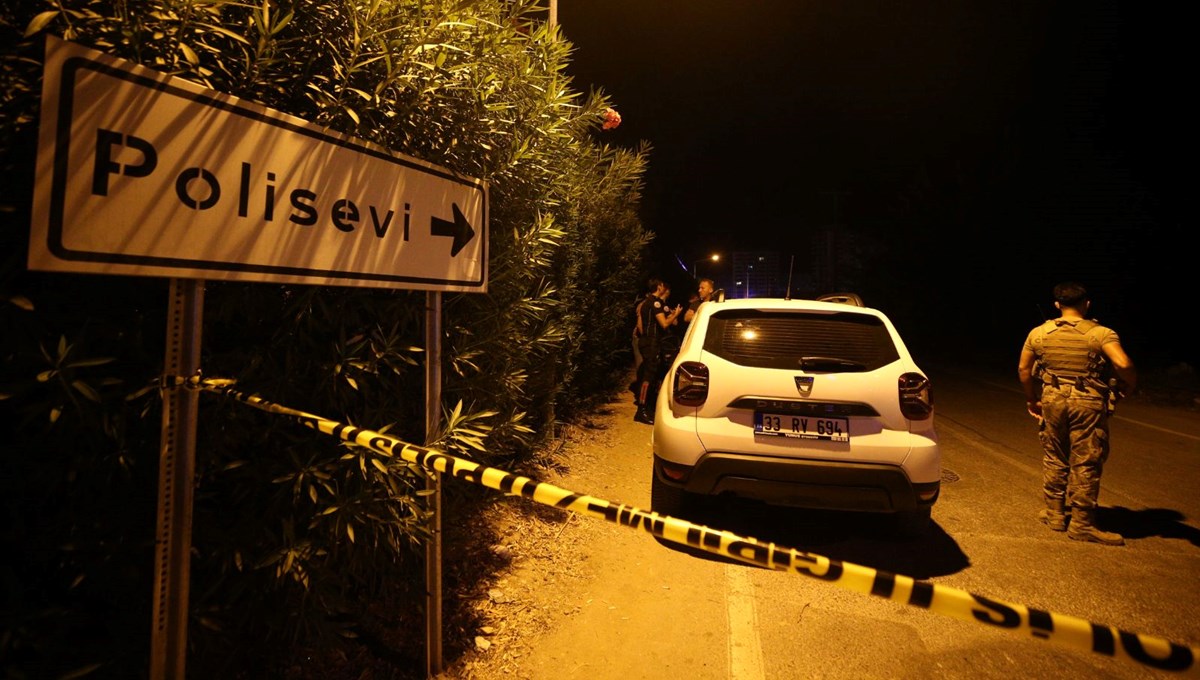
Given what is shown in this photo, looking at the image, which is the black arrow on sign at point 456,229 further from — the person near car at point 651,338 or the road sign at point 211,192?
the person near car at point 651,338

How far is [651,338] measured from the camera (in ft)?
24.3

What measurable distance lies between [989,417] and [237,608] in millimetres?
10165

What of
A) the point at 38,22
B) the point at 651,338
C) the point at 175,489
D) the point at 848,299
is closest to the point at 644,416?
the point at 651,338

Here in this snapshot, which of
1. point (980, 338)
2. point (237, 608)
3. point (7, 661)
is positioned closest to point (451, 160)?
point (237, 608)

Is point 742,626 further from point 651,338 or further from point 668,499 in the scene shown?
point 651,338

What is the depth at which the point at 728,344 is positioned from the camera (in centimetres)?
354

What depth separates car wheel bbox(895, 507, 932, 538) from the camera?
11.5 feet

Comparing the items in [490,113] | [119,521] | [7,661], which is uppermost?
[490,113]

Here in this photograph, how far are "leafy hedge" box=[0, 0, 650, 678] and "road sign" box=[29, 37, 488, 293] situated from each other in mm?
255

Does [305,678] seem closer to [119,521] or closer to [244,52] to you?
[119,521]

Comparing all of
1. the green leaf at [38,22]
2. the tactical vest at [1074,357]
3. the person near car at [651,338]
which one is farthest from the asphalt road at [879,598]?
the green leaf at [38,22]

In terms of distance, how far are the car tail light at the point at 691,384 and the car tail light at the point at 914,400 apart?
4.01 feet

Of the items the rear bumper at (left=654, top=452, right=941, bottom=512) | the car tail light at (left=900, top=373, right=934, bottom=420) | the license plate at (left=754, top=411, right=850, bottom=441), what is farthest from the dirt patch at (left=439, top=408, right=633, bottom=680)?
the car tail light at (left=900, top=373, right=934, bottom=420)

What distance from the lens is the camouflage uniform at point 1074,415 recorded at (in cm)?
375
